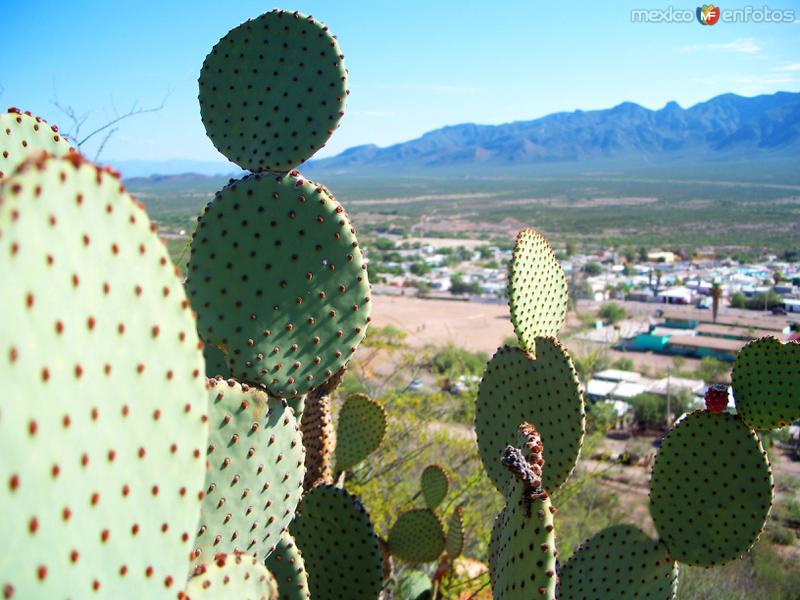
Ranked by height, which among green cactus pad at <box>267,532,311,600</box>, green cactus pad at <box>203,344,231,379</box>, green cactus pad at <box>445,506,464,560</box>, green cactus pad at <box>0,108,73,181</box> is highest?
green cactus pad at <box>0,108,73,181</box>

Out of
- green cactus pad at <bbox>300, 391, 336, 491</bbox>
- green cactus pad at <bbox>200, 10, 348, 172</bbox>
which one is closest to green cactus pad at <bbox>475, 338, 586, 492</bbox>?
green cactus pad at <bbox>300, 391, 336, 491</bbox>

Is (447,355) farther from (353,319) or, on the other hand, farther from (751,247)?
(751,247)

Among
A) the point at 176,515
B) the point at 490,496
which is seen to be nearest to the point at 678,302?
the point at 490,496

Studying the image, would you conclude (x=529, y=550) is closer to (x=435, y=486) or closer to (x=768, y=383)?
(x=768, y=383)

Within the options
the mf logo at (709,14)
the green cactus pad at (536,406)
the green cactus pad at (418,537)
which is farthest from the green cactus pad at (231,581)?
the mf logo at (709,14)

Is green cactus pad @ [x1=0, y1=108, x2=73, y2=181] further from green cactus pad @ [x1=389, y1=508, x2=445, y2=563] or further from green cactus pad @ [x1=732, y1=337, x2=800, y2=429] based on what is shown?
green cactus pad @ [x1=389, y1=508, x2=445, y2=563]

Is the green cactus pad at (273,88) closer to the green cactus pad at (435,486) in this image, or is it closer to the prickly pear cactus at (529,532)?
the prickly pear cactus at (529,532)
